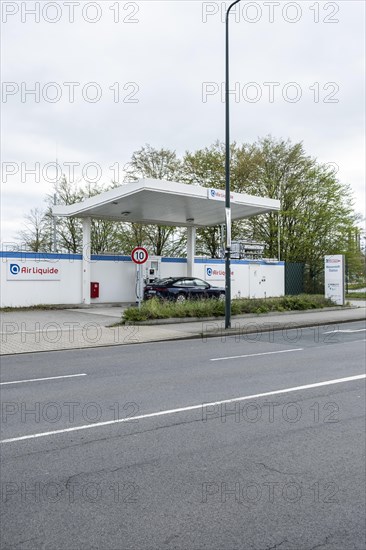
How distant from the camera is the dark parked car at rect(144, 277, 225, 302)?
22.8 metres

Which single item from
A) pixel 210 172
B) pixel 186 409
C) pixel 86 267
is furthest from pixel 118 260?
pixel 186 409

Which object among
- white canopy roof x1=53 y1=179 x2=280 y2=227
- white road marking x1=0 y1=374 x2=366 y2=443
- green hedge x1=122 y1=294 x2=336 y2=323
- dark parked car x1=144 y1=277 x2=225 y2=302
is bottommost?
white road marking x1=0 y1=374 x2=366 y2=443

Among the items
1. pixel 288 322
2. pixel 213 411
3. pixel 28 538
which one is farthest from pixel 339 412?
pixel 288 322

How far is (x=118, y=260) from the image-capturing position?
25766 mm

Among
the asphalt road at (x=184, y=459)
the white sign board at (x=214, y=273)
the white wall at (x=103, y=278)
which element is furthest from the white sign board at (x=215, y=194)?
the asphalt road at (x=184, y=459)

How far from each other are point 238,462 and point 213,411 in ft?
5.75

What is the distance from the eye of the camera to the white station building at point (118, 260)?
69.5 ft

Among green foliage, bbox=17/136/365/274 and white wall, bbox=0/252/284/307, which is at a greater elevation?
green foliage, bbox=17/136/365/274

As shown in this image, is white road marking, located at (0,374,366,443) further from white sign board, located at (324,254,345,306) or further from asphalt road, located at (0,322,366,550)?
white sign board, located at (324,254,345,306)

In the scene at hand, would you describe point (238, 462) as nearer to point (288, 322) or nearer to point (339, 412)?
point (339, 412)

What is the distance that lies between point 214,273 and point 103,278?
7.23m

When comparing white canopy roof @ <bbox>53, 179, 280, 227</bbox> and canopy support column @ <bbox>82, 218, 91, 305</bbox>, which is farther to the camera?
canopy support column @ <bbox>82, 218, 91, 305</bbox>

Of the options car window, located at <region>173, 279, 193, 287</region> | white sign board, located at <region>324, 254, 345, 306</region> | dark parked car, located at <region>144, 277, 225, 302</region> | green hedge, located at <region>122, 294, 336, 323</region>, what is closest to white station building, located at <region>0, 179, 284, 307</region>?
dark parked car, located at <region>144, 277, 225, 302</region>

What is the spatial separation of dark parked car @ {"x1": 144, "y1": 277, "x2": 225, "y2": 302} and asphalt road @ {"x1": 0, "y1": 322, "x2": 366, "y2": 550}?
14.0m
